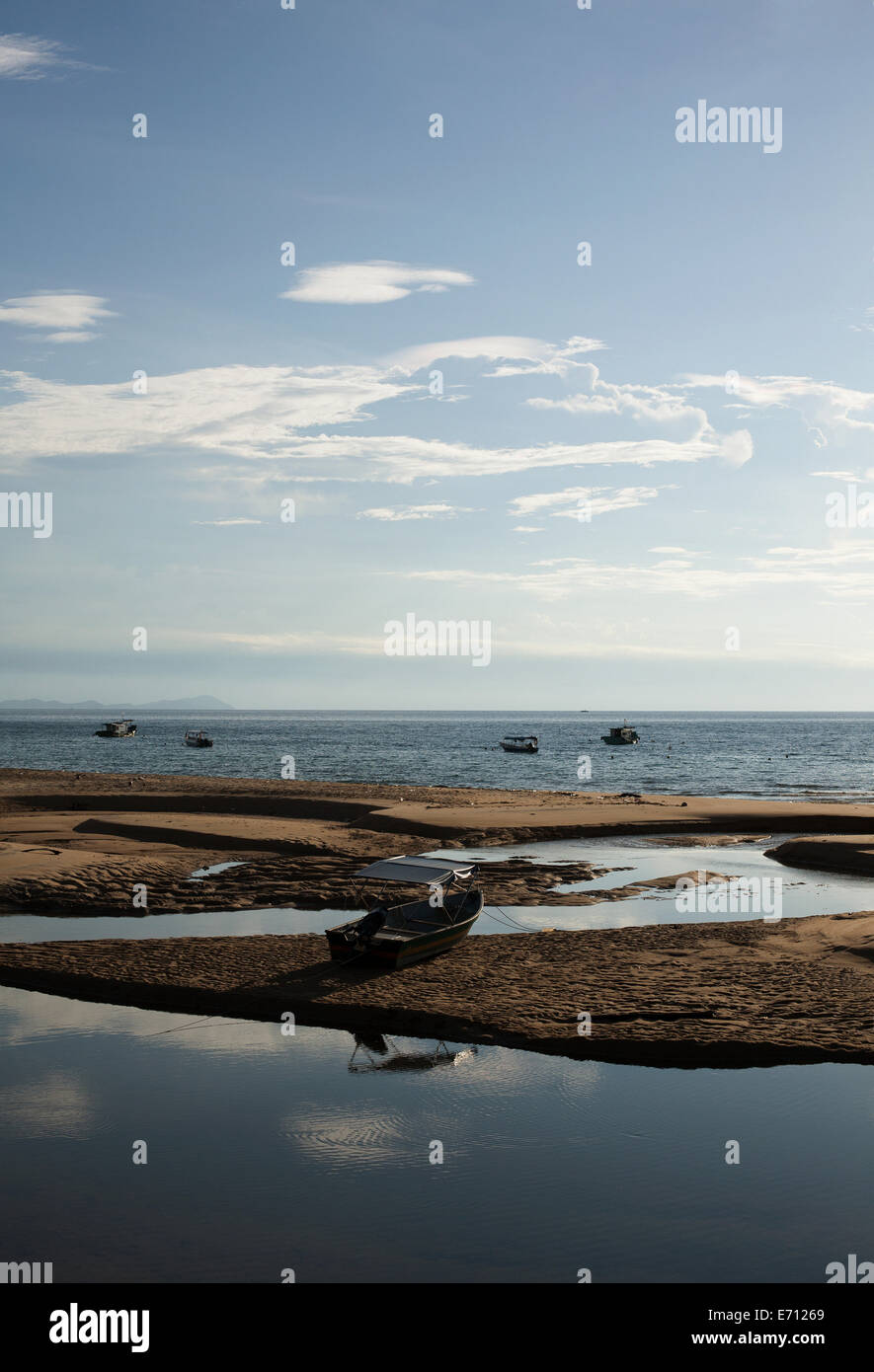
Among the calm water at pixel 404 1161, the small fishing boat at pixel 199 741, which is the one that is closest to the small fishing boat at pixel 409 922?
the calm water at pixel 404 1161

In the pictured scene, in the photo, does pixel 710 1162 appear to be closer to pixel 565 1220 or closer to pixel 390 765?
pixel 565 1220

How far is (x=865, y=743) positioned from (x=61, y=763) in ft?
440

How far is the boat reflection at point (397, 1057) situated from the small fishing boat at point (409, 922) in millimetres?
3338

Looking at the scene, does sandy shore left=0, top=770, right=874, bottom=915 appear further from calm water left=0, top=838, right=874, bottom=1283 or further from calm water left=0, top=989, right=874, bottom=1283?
calm water left=0, top=989, right=874, bottom=1283

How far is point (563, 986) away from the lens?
20.6m

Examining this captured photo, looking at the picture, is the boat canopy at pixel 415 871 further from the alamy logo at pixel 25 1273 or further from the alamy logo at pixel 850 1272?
the alamy logo at pixel 850 1272

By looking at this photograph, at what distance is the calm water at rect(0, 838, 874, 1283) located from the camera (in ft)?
38.3

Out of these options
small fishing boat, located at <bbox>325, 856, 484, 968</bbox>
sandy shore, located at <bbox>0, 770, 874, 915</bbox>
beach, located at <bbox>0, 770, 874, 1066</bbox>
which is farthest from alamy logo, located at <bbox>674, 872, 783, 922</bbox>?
small fishing boat, located at <bbox>325, 856, 484, 968</bbox>

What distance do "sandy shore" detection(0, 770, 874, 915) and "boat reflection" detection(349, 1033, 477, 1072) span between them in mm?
12399

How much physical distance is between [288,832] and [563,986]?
2422cm

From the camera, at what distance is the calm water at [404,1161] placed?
11.7 m

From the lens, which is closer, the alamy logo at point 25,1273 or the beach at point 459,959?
the alamy logo at point 25,1273

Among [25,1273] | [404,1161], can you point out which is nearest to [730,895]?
[404,1161]

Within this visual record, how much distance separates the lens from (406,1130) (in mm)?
14898
